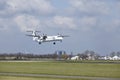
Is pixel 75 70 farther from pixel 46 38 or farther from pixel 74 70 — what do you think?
pixel 46 38

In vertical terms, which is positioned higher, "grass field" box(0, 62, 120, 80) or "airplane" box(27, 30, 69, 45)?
"airplane" box(27, 30, 69, 45)

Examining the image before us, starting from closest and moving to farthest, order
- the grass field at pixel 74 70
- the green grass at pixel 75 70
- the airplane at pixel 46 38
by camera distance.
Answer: the green grass at pixel 75 70 < the grass field at pixel 74 70 < the airplane at pixel 46 38

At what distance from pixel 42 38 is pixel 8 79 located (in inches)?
3958

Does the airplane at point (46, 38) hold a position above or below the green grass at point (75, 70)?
above

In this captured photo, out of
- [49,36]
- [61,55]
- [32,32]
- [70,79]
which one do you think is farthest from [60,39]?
[70,79]

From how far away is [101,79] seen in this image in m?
43.2

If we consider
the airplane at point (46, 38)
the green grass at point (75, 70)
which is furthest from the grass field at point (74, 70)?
the airplane at point (46, 38)

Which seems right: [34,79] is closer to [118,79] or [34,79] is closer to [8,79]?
[8,79]

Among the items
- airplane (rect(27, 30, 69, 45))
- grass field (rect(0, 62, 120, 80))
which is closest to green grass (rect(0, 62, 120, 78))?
grass field (rect(0, 62, 120, 80))

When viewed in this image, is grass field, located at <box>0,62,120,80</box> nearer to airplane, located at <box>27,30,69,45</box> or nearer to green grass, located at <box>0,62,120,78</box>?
green grass, located at <box>0,62,120,78</box>

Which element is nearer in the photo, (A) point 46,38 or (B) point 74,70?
(B) point 74,70

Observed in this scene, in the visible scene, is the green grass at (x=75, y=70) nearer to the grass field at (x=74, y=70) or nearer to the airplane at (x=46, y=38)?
the grass field at (x=74, y=70)

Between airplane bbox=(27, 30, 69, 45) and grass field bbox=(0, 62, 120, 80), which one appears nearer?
grass field bbox=(0, 62, 120, 80)

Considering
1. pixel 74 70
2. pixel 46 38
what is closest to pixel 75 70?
pixel 74 70
